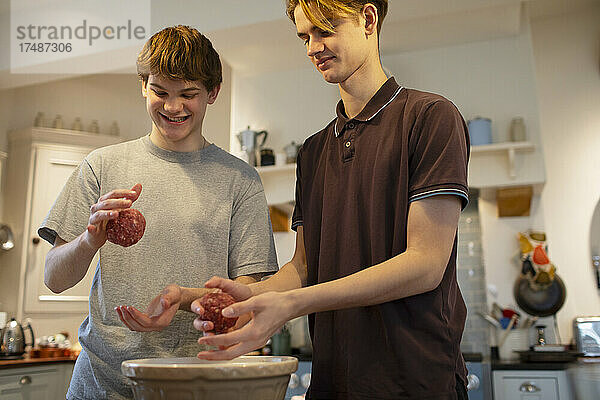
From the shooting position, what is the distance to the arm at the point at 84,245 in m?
0.98

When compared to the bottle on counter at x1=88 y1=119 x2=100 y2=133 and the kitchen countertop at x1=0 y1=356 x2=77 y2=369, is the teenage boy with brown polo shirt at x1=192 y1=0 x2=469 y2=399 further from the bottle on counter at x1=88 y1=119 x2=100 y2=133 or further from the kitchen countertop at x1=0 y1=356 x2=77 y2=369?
the bottle on counter at x1=88 y1=119 x2=100 y2=133

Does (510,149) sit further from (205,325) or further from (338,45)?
(205,325)

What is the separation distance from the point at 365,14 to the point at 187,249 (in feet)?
1.94

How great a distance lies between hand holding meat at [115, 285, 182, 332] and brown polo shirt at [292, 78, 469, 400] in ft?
0.87

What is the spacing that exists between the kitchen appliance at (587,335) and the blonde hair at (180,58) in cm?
284

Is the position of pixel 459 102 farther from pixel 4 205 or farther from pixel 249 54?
pixel 4 205

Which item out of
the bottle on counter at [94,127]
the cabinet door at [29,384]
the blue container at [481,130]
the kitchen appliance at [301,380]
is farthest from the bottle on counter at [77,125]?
the blue container at [481,130]

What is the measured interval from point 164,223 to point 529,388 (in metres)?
2.45

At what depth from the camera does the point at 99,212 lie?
0.99 metres

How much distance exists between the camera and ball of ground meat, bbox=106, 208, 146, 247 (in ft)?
3.43

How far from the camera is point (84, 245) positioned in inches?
42.4

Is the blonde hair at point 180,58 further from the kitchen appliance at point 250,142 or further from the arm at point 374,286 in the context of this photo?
the kitchen appliance at point 250,142

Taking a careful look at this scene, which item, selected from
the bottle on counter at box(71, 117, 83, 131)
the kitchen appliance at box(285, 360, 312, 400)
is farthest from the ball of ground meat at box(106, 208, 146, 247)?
the bottle on counter at box(71, 117, 83, 131)

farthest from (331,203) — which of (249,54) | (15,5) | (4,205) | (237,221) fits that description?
(4,205)
